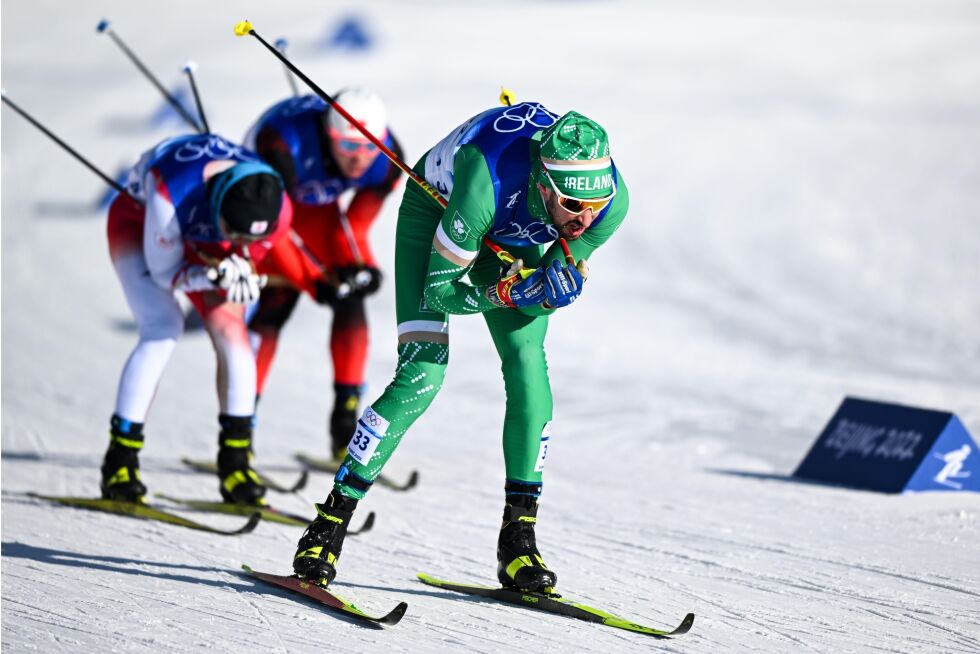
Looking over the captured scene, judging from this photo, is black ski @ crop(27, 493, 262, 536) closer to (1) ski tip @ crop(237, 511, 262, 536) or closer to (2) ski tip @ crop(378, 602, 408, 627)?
(1) ski tip @ crop(237, 511, 262, 536)

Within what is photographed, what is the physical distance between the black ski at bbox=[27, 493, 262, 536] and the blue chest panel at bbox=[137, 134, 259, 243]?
1.17 m

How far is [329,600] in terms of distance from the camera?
416 centimetres

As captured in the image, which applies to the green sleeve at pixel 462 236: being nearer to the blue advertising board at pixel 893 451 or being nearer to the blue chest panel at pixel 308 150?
the blue chest panel at pixel 308 150

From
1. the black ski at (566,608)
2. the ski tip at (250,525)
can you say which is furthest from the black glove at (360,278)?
the black ski at (566,608)

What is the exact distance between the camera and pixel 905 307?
1178 centimetres

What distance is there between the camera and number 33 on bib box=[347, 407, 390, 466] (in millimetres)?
4258

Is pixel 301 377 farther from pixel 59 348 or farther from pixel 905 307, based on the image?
pixel 905 307

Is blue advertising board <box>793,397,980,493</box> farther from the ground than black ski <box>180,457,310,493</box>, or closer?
farther from the ground

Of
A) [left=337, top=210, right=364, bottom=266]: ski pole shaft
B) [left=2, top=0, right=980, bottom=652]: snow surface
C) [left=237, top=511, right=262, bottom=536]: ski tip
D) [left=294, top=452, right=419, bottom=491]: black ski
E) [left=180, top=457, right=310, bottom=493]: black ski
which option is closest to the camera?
[left=2, top=0, right=980, bottom=652]: snow surface

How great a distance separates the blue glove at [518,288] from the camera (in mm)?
3924

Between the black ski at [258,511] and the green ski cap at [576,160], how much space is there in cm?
211

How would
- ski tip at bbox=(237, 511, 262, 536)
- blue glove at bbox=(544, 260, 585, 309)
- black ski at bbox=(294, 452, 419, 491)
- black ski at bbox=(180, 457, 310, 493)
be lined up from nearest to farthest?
blue glove at bbox=(544, 260, 585, 309) < ski tip at bbox=(237, 511, 262, 536) < black ski at bbox=(180, 457, 310, 493) < black ski at bbox=(294, 452, 419, 491)

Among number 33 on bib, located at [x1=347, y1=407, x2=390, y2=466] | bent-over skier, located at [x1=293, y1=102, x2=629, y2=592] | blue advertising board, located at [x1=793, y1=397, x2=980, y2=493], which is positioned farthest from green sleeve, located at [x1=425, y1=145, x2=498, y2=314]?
blue advertising board, located at [x1=793, y1=397, x2=980, y2=493]

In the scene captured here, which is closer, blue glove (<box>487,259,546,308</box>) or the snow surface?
blue glove (<box>487,259,546,308</box>)
